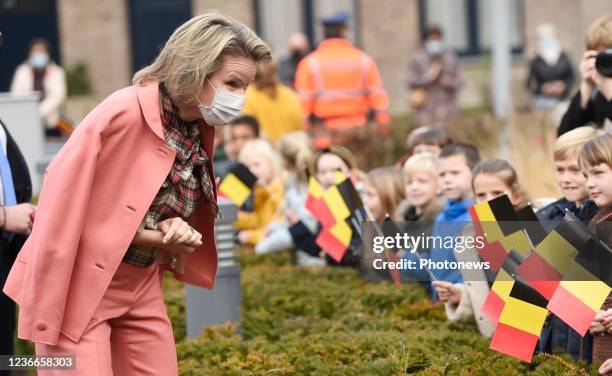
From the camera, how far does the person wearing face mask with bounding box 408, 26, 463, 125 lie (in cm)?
2114

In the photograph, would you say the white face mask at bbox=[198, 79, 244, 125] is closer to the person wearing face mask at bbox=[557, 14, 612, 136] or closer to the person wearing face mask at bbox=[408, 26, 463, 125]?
the person wearing face mask at bbox=[557, 14, 612, 136]

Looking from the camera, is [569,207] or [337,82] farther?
[337,82]

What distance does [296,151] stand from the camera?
11.1m

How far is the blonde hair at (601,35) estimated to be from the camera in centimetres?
730

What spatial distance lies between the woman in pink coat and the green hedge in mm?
1270

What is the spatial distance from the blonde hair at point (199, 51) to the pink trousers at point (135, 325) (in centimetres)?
63

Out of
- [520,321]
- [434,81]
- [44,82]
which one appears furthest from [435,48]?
[520,321]

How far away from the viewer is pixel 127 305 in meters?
5.04

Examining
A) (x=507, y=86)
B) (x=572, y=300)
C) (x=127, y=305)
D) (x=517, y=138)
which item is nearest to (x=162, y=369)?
(x=127, y=305)

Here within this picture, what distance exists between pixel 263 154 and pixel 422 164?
2656 millimetres

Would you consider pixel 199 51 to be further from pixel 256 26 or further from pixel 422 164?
pixel 256 26

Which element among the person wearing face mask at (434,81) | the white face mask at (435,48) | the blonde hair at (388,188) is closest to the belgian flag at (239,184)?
the blonde hair at (388,188)

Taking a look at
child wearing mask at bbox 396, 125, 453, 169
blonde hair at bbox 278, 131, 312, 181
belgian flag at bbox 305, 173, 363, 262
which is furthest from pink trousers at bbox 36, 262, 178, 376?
blonde hair at bbox 278, 131, 312, 181

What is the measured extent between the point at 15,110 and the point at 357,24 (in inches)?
557
